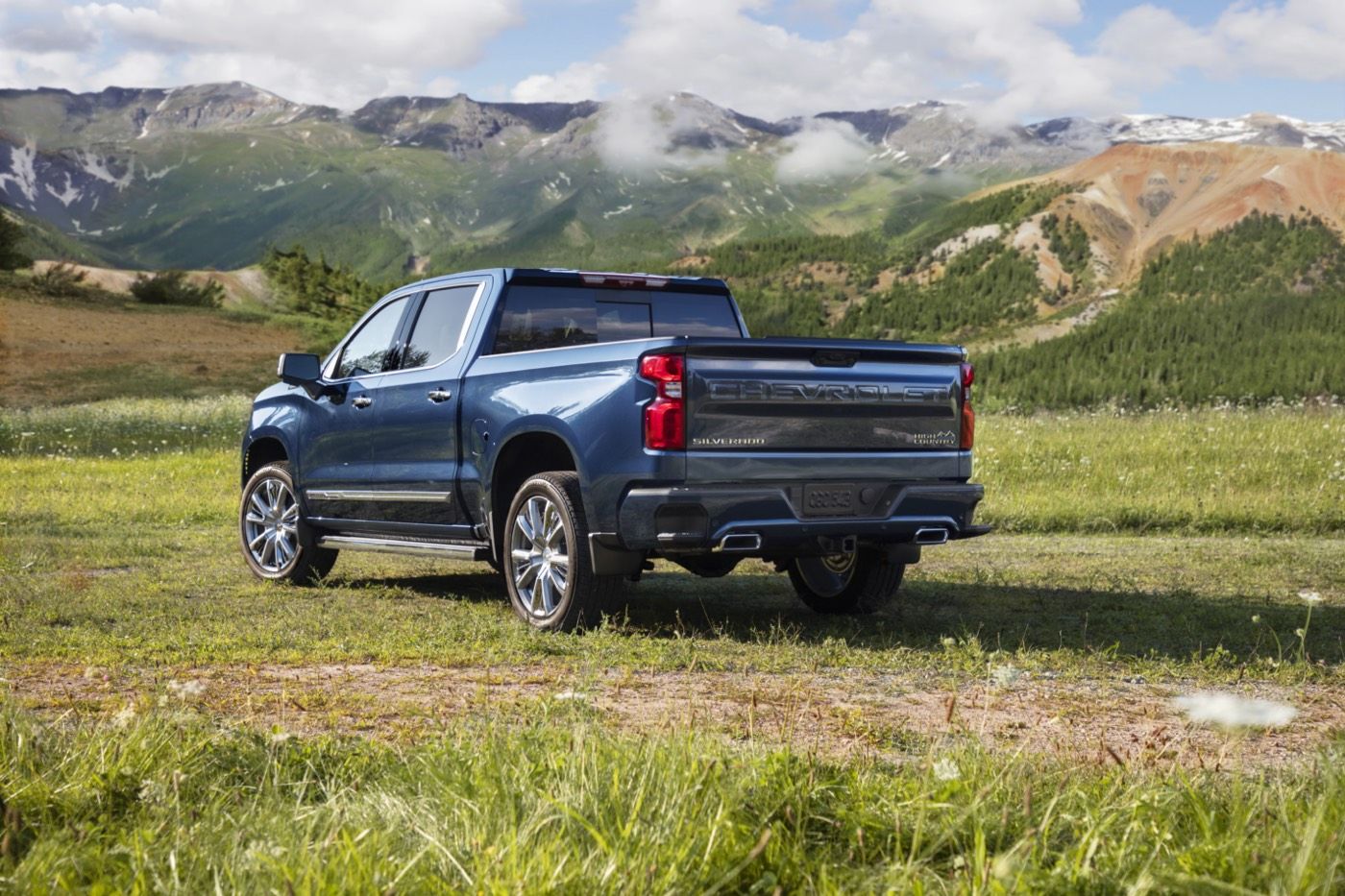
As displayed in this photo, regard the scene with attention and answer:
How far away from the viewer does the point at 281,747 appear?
4066mm

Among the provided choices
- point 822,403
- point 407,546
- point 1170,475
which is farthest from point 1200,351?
point 822,403

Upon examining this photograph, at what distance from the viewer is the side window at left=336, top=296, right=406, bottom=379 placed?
9.86m

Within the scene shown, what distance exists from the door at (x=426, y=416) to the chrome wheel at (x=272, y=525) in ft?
4.61

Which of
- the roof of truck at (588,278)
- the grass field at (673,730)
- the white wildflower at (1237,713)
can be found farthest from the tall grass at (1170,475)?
the white wildflower at (1237,713)

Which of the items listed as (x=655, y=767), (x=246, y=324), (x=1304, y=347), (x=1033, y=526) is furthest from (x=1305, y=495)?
(x=1304, y=347)

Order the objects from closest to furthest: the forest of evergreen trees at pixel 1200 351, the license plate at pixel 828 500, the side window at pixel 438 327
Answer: the license plate at pixel 828 500 → the side window at pixel 438 327 → the forest of evergreen trees at pixel 1200 351

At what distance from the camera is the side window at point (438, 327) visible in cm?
911

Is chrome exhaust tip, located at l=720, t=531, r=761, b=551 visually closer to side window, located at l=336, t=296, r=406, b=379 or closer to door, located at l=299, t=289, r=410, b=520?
door, located at l=299, t=289, r=410, b=520

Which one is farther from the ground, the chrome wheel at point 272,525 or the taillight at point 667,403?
the taillight at point 667,403

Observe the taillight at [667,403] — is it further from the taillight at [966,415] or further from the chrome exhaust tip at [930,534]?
the taillight at [966,415]

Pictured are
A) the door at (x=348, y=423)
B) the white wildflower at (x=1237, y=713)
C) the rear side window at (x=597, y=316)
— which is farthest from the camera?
the door at (x=348, y=423)

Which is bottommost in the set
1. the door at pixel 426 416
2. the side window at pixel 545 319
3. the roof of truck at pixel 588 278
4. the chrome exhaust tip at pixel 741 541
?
the chrome exhaust tip at pixel 741 541

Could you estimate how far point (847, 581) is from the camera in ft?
30.2

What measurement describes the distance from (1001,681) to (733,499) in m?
2.94
